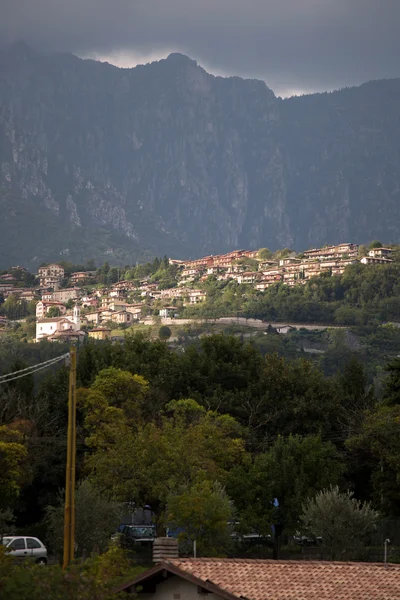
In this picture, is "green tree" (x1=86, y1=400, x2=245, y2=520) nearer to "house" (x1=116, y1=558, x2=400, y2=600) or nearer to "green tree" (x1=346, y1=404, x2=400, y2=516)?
"green tree" (x1=346, y1=404, x2=400, y2=516)

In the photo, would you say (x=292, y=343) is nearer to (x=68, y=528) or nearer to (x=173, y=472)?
(x=173, y=472)

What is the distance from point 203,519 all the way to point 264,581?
17094mm

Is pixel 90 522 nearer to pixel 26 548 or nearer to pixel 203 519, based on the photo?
pixel 26 548

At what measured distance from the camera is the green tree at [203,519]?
Answer: 150 feet

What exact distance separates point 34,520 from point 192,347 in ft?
66.2

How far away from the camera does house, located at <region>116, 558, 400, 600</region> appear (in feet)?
89.6

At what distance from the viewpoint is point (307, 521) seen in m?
48.2

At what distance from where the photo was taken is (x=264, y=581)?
2861cm

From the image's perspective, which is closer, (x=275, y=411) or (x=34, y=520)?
(x=34, y=520)

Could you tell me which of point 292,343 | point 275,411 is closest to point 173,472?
point 275,411

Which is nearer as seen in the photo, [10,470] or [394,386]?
[10,470]

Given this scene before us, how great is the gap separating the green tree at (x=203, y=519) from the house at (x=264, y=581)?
1583 cm

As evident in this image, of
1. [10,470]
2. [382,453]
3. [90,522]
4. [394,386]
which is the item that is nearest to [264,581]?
[90,522]

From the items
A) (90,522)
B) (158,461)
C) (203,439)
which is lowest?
(90,522)
